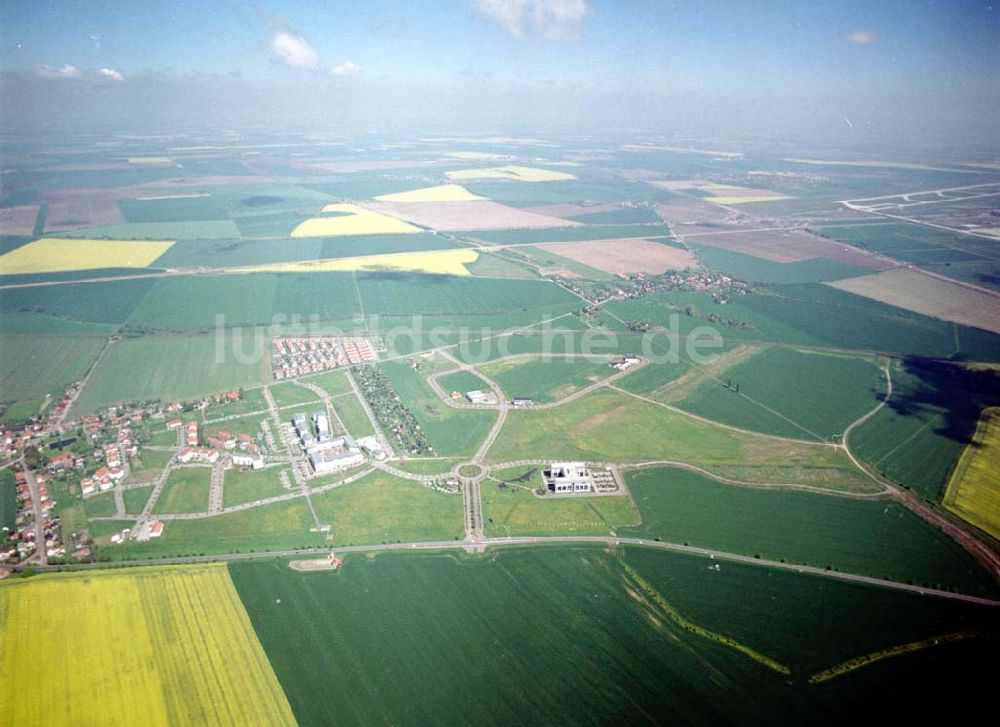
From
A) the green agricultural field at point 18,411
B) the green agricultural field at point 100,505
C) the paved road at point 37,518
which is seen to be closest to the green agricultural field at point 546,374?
the green agricultural field at point 100,505

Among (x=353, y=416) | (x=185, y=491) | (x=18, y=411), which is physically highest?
(x=353, y=416)

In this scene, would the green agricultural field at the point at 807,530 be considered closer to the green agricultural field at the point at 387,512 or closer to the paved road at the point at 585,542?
the paved road at the point at 585,542

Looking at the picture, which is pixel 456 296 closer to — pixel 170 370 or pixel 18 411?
pixel 170 370

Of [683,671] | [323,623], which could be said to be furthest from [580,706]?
[323,623]

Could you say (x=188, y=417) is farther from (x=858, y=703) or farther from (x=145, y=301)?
(x=858, y=703)

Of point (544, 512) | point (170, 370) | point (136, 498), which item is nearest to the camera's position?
point (544, 512)

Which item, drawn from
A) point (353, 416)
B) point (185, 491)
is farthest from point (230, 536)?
point (353, 416)
